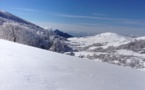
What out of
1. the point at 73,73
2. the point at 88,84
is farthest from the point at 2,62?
the point at 88,84

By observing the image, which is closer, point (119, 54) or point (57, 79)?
point (57, 79)

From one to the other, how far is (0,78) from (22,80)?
0.37 meters

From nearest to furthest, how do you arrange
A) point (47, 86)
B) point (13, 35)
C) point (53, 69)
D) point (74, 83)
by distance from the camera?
point (47, 86) → point (74, 83) → point (53, 69) → point (13, 35)

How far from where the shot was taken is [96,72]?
5.21 meters

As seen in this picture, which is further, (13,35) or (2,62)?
(13,35)

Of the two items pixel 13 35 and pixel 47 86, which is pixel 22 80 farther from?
pixel 13 35

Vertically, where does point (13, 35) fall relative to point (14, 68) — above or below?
above

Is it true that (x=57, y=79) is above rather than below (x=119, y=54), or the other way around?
below

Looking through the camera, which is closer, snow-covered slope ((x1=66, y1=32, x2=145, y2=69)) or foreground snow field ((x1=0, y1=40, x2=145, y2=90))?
foreground snow field ((x1=0, y1=40, x2=145, y2=90))

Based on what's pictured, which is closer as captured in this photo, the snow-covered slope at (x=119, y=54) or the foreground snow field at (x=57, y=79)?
the foreground snow field at (x=57, y=79)

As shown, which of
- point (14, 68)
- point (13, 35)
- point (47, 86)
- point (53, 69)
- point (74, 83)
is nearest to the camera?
point (47, 86)

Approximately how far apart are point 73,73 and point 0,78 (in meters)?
1.67

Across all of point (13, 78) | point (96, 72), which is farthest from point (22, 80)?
point (96, 72)

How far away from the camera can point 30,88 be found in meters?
3.44
